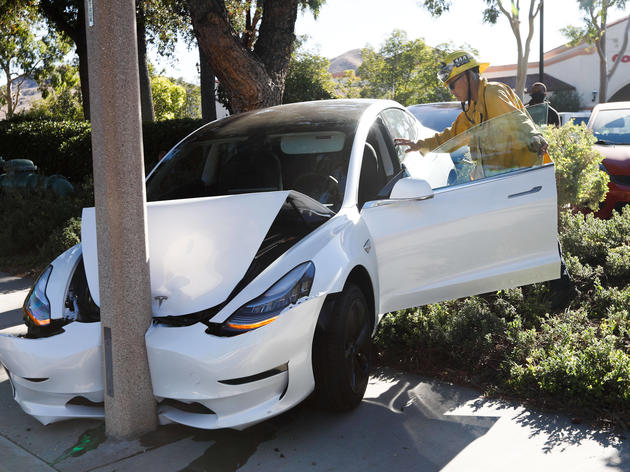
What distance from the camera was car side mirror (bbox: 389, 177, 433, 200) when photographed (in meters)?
4.02

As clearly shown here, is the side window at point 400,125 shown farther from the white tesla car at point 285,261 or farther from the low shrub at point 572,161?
the low shrub at point 572,161

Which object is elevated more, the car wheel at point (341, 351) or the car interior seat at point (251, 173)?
the car interior seat at point (251, 173)

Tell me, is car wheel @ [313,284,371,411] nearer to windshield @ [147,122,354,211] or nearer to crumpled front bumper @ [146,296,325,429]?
crumpled front bumper @ [146,296,325,429]

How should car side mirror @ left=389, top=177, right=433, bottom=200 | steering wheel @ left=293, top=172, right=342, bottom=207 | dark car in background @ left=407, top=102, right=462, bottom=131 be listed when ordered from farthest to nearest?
dark car in background @ left=407, top=102, right=462, bottom=131
steering wheel @ left=293, top=172, right=342, bottom=207
car side mirror @ left=389, top=177, right=433, bottom=200

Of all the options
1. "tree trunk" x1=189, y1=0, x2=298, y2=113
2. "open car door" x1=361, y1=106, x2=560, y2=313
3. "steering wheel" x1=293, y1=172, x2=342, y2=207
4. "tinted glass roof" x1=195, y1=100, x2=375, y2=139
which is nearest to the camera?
"open car door" x1=361, y1=106, x2=560, y2=313

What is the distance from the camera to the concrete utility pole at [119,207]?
3.29 meters

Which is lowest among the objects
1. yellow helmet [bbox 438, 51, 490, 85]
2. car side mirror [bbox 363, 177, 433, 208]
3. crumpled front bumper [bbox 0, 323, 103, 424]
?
crumpled front bumper [bbox 0, 323, 103, 424]

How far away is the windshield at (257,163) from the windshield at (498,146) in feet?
2.62

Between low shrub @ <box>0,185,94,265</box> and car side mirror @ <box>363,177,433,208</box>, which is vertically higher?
car side mirror @ <box>363,177,433,208</box>

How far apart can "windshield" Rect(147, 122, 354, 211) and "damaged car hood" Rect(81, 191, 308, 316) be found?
2.62 feet

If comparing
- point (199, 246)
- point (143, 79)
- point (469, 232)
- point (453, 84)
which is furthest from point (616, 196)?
point (143, 79)

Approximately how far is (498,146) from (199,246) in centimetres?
227

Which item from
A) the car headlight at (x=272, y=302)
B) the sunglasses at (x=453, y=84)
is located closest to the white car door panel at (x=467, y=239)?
the car headlight at (x=272, y=302)

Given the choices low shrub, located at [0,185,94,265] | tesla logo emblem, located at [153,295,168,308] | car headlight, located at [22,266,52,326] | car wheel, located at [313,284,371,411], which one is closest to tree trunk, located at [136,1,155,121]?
low shrub, located at [0,185,94,265]
